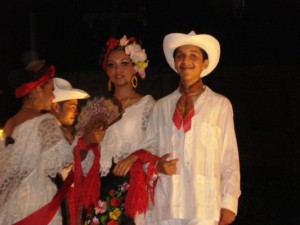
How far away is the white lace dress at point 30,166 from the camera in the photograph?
473 centimetres

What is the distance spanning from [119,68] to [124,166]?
3.11 ft

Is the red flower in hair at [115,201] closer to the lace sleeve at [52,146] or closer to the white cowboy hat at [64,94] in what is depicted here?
the lace sleeve at [52,146]

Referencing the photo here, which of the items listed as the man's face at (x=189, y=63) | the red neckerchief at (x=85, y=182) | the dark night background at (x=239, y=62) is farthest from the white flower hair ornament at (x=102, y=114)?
the dark night background at (x=239, y=62)

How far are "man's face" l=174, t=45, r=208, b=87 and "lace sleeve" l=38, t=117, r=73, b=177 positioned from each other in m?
1.11

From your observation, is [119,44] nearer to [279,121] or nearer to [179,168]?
[179,168]

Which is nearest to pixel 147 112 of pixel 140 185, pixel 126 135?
pixel 126 135

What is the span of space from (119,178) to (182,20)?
6360 millimetres

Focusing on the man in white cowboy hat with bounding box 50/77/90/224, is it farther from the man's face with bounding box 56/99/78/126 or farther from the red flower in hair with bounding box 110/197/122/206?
the red flower in hair with bounding box 110/197/122/206

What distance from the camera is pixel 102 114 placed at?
193 inches

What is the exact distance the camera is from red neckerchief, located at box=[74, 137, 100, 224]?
4.73m

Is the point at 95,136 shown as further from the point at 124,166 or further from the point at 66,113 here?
the point at 66,113

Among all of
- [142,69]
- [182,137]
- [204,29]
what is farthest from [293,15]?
[182,137]

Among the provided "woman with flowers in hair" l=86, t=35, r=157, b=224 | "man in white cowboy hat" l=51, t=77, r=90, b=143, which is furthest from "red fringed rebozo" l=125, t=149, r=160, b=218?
"man in white cowboy hat" l=51, t=77, r=90, b=143

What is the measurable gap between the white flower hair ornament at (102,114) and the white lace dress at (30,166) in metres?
0.29
